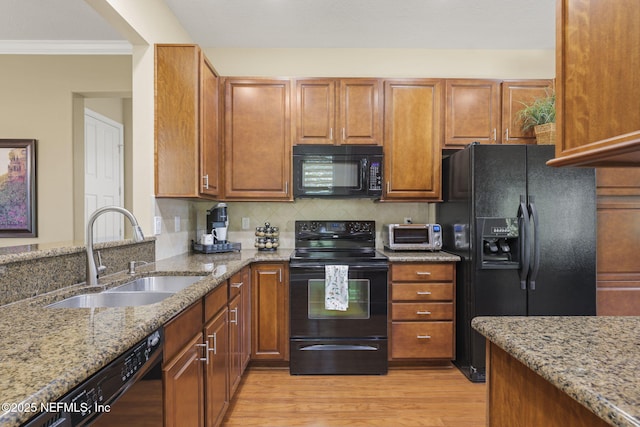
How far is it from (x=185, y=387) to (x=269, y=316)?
137cm

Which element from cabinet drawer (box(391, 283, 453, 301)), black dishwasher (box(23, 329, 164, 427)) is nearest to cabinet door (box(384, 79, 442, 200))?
cabinet drawer (box(391, 283, 453, 301))

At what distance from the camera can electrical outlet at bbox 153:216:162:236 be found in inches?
96.7

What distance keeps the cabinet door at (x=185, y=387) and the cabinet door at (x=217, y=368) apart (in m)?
0.08

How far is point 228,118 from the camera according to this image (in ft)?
10.1

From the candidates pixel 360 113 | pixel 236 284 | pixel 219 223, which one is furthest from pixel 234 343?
pixel 360 113

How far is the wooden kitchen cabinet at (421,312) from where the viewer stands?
2822 millimetres

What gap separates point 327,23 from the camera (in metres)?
2.97

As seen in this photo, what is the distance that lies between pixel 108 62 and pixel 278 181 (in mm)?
2041

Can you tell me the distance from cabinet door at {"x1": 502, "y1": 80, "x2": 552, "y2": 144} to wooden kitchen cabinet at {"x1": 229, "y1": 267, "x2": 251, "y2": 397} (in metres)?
2.42

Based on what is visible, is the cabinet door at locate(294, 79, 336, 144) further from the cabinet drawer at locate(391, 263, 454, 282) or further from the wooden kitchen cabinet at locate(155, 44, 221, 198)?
the cabinet drawer at locate(391, 263, 454, 282)

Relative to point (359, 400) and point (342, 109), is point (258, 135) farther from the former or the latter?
point (359, 400)

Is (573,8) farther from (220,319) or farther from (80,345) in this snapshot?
(220,319)

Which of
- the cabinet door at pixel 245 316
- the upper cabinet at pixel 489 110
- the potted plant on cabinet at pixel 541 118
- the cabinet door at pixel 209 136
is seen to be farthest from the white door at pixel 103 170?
the potted plant on cabinet at pixel 541 118

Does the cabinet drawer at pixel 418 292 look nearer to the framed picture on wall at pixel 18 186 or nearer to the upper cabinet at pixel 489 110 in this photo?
the upper cabinet at pixel 489 110
